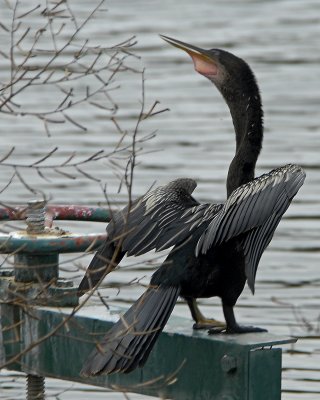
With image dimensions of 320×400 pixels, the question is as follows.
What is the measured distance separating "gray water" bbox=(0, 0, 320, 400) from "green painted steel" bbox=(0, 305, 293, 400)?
30cm

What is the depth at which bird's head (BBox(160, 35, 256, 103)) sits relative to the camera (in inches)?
230

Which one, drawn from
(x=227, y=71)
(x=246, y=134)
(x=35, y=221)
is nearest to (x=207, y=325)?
(x=35, y=221)

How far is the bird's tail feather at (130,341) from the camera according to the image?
15.7ft

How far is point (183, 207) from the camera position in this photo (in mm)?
5527

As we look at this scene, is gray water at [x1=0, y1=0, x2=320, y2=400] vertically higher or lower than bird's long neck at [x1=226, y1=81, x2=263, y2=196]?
lower

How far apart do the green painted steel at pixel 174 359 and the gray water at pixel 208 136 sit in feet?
0.99

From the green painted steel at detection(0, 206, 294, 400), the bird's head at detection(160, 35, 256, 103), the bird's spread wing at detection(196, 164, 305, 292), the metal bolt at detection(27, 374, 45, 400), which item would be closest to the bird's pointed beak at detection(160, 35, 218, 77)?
the bird's head at detection(160, 35, 256, 103)

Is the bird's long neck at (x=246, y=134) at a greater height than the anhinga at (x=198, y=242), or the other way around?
the bird's long neck at (x=246, y=134)

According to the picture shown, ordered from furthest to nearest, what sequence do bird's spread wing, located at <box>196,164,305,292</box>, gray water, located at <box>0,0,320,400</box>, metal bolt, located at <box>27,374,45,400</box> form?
gray water, located at <box>0,0,320,400</box> → metal bolt, located at <box>27,374,45,400</box> → bird's spread wing, located at <box>196,164,305,292</box>

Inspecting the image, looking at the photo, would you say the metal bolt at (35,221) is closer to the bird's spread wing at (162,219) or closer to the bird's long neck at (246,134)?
the bird's spread wing at (162,219)

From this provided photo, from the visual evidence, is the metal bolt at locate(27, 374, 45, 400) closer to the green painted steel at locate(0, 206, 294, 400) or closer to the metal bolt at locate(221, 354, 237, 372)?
the green painted steel at locate(0, 206, 294, 400)

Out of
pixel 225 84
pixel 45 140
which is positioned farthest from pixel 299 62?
pixel 225 84

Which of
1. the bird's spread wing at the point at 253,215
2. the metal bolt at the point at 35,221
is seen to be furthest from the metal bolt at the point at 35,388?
the bird's spread wing at the point at 253,215

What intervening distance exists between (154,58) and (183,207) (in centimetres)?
1014
